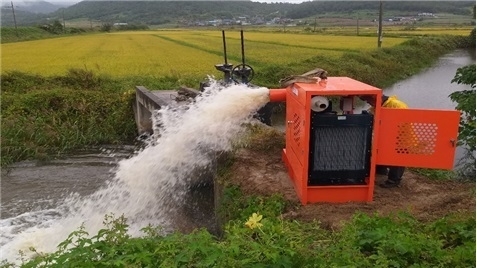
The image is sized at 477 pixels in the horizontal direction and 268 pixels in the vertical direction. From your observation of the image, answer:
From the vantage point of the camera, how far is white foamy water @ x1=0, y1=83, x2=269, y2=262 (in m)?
6.34

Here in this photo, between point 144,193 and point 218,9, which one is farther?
point 218,9

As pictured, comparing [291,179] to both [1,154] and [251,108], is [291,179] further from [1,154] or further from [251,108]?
[1,154]

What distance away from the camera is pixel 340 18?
213 feet

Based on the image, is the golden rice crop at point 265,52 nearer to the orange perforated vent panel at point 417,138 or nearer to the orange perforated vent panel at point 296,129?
the orange perforated vent panel at point 296,129

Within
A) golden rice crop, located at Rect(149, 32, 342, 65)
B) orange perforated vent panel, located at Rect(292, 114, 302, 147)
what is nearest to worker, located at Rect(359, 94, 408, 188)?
orange perforated vent panel, located at Rect(292, 114, 302, 147)

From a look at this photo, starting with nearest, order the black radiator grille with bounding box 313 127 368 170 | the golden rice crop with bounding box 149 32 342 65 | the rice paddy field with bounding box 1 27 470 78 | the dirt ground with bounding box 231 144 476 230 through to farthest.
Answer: the dirt ground with bounding box 231 144 476 230
the black radiator grille with bounding box 313 127 368 170
the rice paddy field with bounding box 1 27 470 78
the golden rice crop with bounding box 149 32 342 65

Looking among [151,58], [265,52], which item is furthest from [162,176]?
[265,52]

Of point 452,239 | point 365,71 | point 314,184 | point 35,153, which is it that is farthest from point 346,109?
point 365,71

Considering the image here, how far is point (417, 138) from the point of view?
16.5 ft

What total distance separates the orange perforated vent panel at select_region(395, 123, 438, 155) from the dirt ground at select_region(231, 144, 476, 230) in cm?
59

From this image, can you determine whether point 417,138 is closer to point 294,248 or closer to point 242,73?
point 294,248

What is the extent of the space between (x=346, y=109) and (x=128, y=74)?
12.7 m

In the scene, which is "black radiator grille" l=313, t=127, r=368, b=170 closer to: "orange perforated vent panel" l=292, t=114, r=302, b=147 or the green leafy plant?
"orange perforated vent panel" l=292, t=114, r=302, b=147

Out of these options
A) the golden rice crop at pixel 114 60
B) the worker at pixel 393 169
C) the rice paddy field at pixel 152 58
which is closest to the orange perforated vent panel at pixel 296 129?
the worker at pixel 393 169
